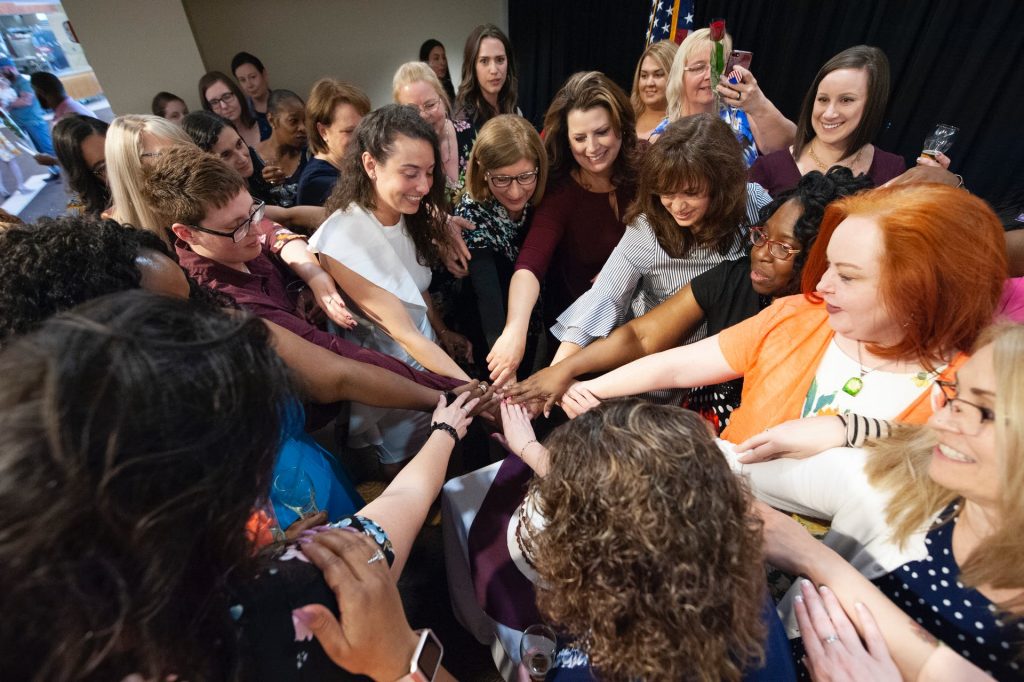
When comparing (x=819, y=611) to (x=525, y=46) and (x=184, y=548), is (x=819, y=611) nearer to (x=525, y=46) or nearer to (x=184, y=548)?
(x=184, y=548)

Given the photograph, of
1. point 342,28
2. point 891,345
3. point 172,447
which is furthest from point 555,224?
point 342,28

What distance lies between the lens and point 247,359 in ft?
2.23

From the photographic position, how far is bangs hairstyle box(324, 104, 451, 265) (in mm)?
1870

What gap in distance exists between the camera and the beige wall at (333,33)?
507 cm


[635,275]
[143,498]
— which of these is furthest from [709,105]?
[143,498]

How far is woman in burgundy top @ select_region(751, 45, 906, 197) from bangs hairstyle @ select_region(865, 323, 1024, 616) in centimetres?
154

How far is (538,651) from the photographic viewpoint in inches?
42.3

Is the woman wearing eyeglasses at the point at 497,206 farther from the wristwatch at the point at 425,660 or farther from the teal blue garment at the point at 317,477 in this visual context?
the wristwatch at the point at 425,660

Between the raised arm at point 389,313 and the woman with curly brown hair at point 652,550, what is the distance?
3.86ft

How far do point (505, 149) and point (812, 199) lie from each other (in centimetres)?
126

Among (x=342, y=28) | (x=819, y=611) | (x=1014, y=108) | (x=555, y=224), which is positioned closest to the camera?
(x=819, y=611)

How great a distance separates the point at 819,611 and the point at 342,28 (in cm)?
689

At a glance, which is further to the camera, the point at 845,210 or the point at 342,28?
the point at 342,28

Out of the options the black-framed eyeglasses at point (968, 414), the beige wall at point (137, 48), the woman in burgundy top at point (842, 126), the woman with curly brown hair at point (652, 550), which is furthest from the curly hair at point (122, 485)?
the beige wall at point (137, 48)
